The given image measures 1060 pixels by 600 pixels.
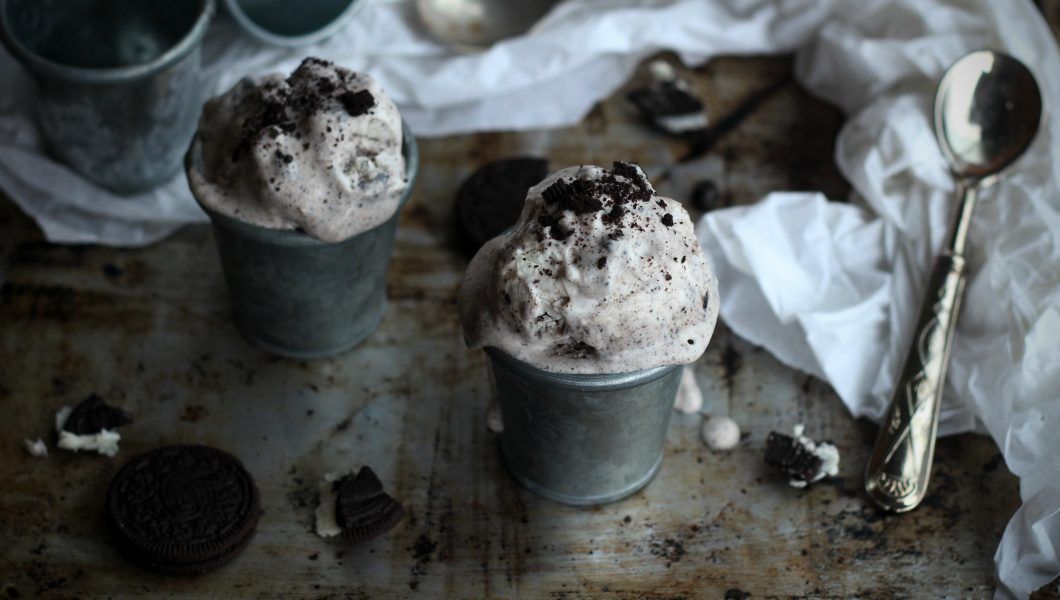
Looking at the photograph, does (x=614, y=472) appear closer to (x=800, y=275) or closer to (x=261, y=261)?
(x=800, y=275)

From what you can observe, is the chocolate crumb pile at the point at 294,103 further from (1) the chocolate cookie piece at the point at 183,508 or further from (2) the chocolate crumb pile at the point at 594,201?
(1) the chocolate cookie piece at the point at 183,508

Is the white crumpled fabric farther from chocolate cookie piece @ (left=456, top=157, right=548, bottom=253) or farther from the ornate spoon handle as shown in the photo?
chocolate cookie piece @ (left=456, top=157, right=548, bottom=253)

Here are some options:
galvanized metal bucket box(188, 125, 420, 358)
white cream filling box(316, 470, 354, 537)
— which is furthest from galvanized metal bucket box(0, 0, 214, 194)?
white cream filling box(316, 470, 354, 537)

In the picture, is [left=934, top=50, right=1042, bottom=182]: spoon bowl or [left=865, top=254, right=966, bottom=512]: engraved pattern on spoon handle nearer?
[left=865, top=254, right=966, bottom=512]: engraved pattern on spoon handle

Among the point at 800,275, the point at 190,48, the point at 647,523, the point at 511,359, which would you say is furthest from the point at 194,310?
the point at 800,275

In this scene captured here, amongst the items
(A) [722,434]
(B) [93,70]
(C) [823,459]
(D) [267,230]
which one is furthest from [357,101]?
(C) [823,459]

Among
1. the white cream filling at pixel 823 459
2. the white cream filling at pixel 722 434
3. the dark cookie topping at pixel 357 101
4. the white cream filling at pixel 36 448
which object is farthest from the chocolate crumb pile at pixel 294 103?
the white cream filling at pixel 823 459
